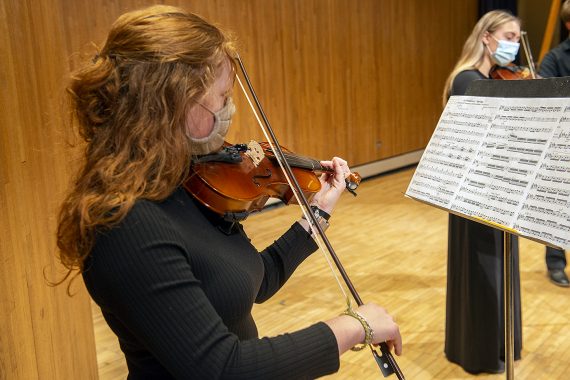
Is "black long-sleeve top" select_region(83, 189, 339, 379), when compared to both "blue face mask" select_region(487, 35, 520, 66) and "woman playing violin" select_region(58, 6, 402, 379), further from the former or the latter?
"blue face mask" select_region(487, 35, 520, 66)

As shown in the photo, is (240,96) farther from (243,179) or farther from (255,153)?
(243,179)

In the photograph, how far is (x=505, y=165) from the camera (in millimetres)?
1529

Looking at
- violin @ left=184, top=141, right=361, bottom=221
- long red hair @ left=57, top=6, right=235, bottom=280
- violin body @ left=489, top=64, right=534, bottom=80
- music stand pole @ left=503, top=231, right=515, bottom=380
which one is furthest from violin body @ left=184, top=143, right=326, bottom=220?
violin body @ left=489, top=64, right=534, bottom=80

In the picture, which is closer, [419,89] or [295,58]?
[295,58]

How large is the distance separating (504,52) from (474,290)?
1.16m

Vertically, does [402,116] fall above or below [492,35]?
below

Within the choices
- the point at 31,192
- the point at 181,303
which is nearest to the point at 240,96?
the point at 31,192

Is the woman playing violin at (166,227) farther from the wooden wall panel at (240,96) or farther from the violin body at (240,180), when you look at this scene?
the wooden wall panel at (240,96)

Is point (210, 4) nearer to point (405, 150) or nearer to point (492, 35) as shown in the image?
point (492, 35)

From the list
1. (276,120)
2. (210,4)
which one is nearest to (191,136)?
(210,4)

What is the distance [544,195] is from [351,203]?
4.38 metres

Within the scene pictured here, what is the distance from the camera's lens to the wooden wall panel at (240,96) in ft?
6.01

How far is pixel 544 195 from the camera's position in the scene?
138cm

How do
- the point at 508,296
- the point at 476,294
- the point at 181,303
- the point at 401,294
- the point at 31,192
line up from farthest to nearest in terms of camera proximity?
the point at 401,294
the point at 476,294
the point at 31,192
the point at 508,296
the point at 181,303
